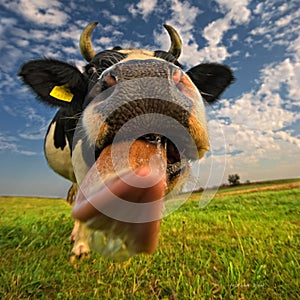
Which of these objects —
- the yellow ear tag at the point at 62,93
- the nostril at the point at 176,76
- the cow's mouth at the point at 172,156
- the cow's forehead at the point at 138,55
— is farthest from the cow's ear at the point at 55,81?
the nostril at the point at 176,76

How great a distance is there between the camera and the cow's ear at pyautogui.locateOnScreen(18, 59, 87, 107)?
349 cm

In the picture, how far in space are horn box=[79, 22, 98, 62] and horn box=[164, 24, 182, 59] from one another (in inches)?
37.1

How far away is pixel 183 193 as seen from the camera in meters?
2.68

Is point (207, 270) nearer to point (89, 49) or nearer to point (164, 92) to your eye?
point (164, 92)

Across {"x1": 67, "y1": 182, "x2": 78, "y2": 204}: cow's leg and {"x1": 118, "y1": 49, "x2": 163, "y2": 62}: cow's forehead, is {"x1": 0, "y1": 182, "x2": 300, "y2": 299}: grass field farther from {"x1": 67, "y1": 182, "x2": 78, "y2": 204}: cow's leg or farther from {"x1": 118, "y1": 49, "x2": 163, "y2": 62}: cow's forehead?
{"x1": 67, "y1": 182, "x2": 78, "y2": 204}: cow's leg

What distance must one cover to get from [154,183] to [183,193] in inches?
39.1

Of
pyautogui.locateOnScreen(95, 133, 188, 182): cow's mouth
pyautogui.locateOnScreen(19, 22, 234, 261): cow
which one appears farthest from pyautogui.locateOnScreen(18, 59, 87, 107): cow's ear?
pyautogui.locateOnScreen(95, 133, 188, 182): cow's mouth

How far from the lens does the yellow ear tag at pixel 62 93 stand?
11.8ft

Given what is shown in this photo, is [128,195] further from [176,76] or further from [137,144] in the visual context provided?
[176,76]

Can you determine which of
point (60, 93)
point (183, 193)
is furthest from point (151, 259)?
point (60, 93)

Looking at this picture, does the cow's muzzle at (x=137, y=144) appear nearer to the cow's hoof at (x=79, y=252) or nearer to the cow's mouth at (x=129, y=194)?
the cow's mouth at (x=129, y=194)

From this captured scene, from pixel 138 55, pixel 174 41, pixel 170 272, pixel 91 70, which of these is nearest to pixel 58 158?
pixel 91 70

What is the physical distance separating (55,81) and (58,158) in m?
1.78

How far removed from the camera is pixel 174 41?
13.7 feet
